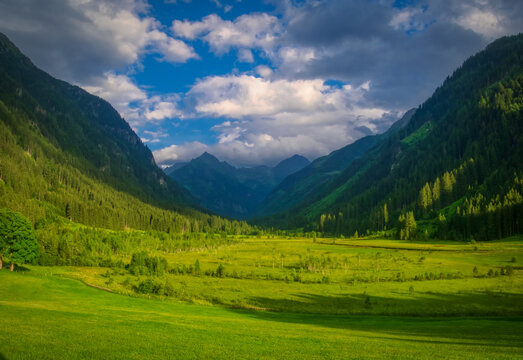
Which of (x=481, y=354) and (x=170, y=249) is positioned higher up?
(x=481, y=354)

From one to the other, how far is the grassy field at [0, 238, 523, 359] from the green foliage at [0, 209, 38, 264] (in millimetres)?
13893

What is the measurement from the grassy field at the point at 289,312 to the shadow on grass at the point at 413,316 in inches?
6.8

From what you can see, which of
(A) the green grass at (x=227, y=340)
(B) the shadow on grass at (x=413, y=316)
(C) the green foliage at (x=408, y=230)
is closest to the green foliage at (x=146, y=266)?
(B) the shadow on grass at (x=413, y=316)

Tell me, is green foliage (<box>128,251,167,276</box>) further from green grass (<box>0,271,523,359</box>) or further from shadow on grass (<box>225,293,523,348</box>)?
green grass (<box>0,271,523,359</box>)

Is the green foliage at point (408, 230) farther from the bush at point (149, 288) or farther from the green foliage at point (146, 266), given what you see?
the bush at point (149, 288)

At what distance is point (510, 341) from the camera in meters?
27.3

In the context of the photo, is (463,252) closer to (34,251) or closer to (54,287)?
(54,287)

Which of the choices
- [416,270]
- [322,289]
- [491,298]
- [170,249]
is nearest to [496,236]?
[416,270]

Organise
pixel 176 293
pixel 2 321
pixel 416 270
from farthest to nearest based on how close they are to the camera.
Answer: pixel 416 270
pixel 176 293
pixel 2 321

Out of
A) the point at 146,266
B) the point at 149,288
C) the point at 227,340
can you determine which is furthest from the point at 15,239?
the point at 227,340

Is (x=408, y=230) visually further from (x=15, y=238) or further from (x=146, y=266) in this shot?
(x=15, y=238)

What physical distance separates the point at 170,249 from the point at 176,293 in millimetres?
105685

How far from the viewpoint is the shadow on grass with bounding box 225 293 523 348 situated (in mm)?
30781

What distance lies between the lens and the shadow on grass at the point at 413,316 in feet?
101
